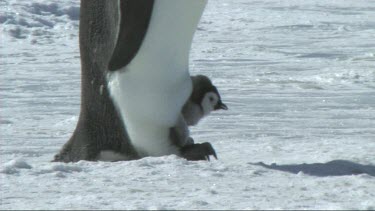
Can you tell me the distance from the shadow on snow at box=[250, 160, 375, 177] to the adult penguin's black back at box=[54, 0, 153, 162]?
0.57 metres

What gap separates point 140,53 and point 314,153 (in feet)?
2.92

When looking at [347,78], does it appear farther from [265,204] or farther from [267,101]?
[265,204]

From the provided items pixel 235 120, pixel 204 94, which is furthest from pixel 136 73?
pixel 235 120

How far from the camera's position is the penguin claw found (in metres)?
3.86

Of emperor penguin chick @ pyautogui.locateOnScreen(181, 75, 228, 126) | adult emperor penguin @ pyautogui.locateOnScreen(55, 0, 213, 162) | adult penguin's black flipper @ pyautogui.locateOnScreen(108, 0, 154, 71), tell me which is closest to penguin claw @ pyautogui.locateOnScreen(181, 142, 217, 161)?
adult emperor penguin @ pyautogui.locateOnScreen(55, 0, 213, 162)

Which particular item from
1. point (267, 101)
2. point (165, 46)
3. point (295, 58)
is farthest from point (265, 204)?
point (295, 58)

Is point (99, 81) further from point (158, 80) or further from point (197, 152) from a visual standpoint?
point (197, 152)

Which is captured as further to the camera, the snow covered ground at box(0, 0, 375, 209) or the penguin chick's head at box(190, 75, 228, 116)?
the penguin chick's head at box(190, 75, 228, 116)

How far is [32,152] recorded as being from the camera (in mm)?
4504

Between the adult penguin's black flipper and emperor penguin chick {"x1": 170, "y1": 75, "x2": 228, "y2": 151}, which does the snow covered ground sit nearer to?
emperor penguin chick {"x1": 170, "y1": 75, "x2": 228, "y2": 151}

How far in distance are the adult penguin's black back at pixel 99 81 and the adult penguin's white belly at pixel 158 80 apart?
0.16 ft

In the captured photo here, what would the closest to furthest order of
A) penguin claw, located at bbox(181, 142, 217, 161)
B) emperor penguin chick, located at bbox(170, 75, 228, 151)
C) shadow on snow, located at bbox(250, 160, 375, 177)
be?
shadow on snow, located at bbox(250, 160, 375, 177) → penguin claw, located at bbox(181, 142, 217, 161) → emperor penguin chick, located at bbox(170, 75, 228, 151)

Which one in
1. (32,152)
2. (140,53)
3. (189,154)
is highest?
(140,53)

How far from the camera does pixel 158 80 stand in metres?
3.81
